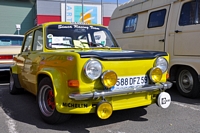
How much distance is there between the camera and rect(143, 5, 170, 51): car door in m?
5.73

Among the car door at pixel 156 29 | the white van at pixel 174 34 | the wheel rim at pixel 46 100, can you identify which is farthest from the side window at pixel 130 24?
the wheel rim at pixel 46 100

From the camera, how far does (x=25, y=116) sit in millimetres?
4051

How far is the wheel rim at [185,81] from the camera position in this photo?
5.16 m

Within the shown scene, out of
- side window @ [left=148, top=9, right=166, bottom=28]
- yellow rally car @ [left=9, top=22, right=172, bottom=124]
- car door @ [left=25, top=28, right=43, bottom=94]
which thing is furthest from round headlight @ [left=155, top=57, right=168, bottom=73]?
side window @ [left=148, top=9, right=166, bottom=28]

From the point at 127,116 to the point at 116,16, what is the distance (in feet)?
16.3

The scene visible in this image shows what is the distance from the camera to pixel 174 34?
17.6 ft

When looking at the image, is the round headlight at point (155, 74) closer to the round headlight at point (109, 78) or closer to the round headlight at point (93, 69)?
the round headlight at point (109, 78)

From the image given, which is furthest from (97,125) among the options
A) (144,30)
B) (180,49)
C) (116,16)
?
(116,16)

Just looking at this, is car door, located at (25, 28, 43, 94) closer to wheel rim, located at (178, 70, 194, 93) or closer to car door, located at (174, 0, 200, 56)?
car door, located at (174, 0, 200, 56)

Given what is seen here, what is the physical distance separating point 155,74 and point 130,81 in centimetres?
44

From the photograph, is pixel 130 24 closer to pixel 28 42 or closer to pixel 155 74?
pixel 28 42

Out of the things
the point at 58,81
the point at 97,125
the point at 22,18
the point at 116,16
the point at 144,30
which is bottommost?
the point at 97,125

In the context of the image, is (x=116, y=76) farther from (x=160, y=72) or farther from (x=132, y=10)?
(x=132, y=10)

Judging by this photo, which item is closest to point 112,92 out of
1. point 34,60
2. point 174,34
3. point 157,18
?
point 34,60
